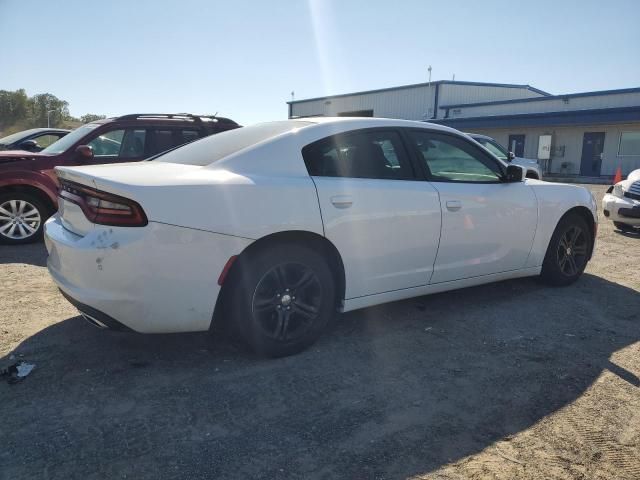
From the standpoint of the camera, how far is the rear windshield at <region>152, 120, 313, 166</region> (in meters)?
3.57

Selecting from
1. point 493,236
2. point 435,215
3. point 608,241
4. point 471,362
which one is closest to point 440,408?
point 471,362

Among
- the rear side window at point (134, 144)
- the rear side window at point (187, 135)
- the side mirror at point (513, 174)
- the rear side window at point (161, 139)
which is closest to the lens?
the side mirror at point (513, 174)

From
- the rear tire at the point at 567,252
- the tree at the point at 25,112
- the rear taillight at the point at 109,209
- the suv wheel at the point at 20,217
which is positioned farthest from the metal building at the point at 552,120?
the tree at the point at 25,112

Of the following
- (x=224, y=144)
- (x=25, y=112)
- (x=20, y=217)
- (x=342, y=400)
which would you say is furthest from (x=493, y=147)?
(x=25, y=112)

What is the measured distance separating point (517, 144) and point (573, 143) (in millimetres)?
3528

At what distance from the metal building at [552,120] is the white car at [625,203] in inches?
721

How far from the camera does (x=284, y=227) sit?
3.21m

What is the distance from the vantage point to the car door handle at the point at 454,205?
4027 millimetres

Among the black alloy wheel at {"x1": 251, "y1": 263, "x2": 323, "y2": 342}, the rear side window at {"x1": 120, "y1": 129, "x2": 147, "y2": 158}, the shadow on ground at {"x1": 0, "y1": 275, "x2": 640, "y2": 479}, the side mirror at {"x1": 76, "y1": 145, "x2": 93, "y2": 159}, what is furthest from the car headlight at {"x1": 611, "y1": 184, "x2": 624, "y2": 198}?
the side mirror at {"x1": 76, "y1": 145, "x2": 93, "y2": 159}

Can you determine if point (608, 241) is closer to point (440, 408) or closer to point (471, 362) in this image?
point (471, 362)

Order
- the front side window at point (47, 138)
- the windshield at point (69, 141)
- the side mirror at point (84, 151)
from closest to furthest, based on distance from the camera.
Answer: the side mirror at point (84, 151), the windshield at point (69, 141), the front side window at point (47, 138)

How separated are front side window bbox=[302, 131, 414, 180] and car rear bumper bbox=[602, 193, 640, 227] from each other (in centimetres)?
604

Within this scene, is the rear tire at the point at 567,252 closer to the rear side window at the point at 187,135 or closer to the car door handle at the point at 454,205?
the car door handle at the point at 454,205

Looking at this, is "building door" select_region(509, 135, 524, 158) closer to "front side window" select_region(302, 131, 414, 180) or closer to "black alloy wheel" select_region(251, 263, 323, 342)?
"front side window" select_region(302, 131, 414, 180)
